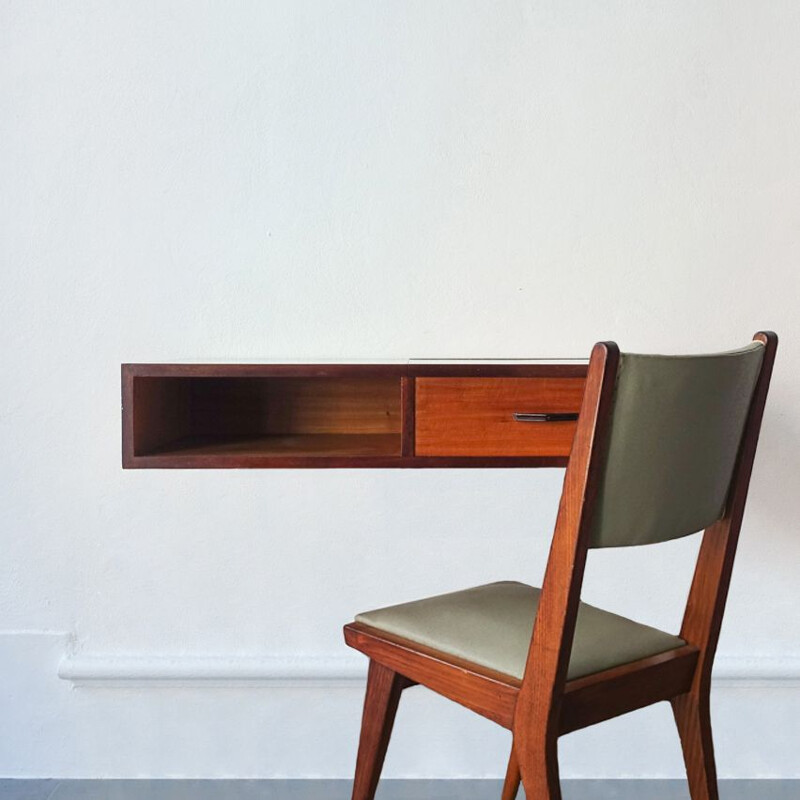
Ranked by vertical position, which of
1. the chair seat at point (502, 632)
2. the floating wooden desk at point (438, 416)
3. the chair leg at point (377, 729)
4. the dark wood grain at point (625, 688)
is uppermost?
the floating wooden desk at point (438, 416)

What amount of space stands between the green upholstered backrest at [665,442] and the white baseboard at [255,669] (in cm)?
105

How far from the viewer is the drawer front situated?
1.60 m

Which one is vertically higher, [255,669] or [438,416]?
[438,416]

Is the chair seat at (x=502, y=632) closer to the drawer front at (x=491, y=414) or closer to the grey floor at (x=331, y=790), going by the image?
the drawer front at (x=491, y=414)

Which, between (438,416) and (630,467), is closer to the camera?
(630,467)

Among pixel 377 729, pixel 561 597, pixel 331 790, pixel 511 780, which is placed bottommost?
pixel 331 790

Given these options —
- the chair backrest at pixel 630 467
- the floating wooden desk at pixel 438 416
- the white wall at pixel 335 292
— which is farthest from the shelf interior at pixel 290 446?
the chair backrest at pixel 630 467

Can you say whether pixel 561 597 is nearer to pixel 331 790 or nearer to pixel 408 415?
pixel 408 415

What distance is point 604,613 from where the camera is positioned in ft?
5.18

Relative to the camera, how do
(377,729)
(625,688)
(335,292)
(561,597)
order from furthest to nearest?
(335,292) < (377,729) < (625,688) < (561,597)

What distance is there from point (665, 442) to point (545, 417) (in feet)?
1.09

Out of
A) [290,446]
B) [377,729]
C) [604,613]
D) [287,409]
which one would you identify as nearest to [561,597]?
[604,613]

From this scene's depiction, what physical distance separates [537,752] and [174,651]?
1201 millimetres

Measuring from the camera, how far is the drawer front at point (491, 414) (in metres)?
1.60
